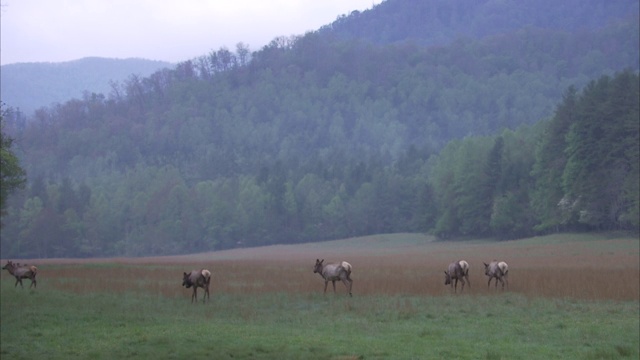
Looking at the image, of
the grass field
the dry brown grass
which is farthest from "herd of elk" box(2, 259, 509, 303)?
the grass field

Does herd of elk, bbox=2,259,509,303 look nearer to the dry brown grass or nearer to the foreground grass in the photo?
the dry brown grass

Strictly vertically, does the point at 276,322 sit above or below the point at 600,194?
below

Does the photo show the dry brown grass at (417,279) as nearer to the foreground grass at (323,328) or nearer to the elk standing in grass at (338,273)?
the elk standing in grass at (338,273)

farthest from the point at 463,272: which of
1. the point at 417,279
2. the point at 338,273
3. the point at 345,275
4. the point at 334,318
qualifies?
the point at 334,318

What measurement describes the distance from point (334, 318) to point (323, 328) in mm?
2293

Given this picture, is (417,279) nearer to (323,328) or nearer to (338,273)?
(338,273)

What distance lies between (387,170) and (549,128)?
2184 inches

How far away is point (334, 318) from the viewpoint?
83.5ft

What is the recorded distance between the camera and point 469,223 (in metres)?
95.1

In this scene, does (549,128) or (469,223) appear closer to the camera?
(549,128)

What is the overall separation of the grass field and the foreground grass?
37 millimetres

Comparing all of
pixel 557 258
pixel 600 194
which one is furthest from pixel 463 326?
pixel 600 194

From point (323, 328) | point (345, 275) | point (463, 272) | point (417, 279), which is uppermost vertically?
point (345, 275)

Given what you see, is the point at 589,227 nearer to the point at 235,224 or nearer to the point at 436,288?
the point at 436,288
